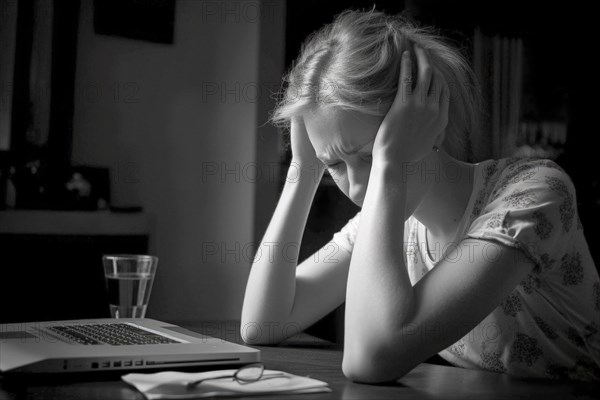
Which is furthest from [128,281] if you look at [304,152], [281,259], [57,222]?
[57,222]

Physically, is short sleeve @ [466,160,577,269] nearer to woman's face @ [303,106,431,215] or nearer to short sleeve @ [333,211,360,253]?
woman's face @ [303,106,431,215]

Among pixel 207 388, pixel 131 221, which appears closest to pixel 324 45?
pixel 207 388

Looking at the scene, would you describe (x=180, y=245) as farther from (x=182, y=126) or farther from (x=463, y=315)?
(x=463, y=315)

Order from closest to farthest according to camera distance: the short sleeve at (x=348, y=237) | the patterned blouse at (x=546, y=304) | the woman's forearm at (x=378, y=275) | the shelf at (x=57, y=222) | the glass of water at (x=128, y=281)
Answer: the woman's forearm at (x=378, y=275) < the patterned blouse at (x=546, y=304) < the glass of water at (x=128, y=281) < the short sleeve at (x=348, y=237) < the shelf at (x=57, y=222)

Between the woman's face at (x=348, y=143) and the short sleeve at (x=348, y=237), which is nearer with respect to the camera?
the woman's face at (x=348, y=143)

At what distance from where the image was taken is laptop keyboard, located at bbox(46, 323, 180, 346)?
974 mm

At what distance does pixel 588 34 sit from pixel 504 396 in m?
→ 1.50

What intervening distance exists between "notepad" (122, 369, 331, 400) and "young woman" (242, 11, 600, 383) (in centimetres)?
12

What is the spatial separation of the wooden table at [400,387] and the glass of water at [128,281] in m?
0.38

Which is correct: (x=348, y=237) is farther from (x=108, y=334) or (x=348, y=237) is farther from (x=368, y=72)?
(x=108, y=334)

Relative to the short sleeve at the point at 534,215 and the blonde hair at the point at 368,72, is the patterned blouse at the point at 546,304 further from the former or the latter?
the blonde hair at the point at 368,72

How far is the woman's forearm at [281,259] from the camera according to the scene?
1355 mm

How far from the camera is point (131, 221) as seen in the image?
120 inches

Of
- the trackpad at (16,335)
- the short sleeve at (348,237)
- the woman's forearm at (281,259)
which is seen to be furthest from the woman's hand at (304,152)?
the trackpad at (16,335)
